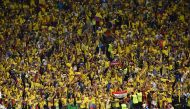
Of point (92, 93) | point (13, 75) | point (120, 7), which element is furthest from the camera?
point (120, 7)

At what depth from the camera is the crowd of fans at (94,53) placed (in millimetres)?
31938

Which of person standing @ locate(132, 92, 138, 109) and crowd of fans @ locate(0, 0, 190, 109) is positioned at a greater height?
crowd of fans @ locate(0, 0, 190, 109)

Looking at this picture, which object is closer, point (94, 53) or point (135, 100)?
point (135, 100)

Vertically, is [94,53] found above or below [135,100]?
above

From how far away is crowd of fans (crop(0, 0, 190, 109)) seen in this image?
3194cm

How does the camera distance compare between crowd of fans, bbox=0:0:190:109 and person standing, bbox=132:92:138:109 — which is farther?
crowd of fans, bbox=0:0:190:109

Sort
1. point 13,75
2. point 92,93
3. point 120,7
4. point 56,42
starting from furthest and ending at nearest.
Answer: point 120,7
point 56,42
point 13,75
point 92,93

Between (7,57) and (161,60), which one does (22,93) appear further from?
(161,60)

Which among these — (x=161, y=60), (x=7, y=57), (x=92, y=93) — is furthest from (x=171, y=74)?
(x=7, y=57)

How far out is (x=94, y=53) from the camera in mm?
35938

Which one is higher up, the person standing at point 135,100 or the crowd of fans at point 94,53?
the crowd of fans at point 94,53

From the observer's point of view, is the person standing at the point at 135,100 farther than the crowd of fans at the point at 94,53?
No

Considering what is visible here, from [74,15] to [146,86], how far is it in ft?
28.3

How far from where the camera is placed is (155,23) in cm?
3825
